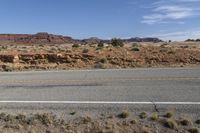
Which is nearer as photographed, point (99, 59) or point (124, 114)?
point (124, 114)

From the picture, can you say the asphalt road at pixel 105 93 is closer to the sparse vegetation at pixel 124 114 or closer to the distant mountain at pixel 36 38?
the sparse vegetation at pixel 124 114

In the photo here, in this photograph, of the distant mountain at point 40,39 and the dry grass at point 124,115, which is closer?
the dry grass at point 124,115

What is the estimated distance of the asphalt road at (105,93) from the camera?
11.1 meters

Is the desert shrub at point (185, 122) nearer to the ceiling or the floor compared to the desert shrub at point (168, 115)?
nearer to the floor

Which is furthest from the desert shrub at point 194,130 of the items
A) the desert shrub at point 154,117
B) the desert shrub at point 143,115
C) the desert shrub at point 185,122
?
the desert shrub at point 143,115

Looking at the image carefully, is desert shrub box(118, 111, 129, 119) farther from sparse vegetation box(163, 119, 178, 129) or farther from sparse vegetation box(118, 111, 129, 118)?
sparse vegetation box(163, 119, 178, 129)

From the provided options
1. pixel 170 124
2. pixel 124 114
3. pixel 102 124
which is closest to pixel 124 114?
pixel 124 114

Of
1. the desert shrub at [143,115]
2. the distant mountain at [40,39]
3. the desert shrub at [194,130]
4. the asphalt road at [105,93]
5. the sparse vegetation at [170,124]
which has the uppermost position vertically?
the asphalt road at [105,93]

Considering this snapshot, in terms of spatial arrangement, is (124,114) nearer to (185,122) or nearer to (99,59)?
(185,122)

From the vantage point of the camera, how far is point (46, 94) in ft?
43.0

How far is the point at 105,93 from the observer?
12.9 meters

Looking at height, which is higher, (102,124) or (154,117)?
(154,117)

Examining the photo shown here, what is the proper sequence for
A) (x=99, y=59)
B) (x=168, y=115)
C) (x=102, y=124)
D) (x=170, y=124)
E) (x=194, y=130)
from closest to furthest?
(x=194, y=130)
(x=170, y=124)
(x=102, y=124)
(x=168, y=115)
(x=99, y=59)

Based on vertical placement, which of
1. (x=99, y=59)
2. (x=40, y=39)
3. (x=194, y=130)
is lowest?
(x=40, y=39)
